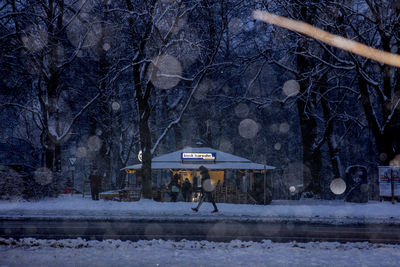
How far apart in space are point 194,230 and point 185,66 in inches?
792

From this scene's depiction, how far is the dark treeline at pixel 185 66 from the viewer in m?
21.1

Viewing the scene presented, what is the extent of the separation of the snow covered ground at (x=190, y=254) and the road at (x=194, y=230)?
1445 millimetres

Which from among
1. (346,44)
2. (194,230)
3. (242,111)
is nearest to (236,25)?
(242,111)

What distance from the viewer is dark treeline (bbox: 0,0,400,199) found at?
21109 mm

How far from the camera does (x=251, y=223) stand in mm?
14352

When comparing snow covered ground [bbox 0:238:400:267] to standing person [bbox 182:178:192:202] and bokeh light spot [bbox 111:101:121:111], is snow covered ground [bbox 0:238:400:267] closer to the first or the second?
standing person [bbox 182:178:192:202]

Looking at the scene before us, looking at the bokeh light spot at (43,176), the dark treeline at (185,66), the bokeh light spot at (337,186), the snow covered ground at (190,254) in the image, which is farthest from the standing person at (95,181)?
the snow covered ground at (190,254)

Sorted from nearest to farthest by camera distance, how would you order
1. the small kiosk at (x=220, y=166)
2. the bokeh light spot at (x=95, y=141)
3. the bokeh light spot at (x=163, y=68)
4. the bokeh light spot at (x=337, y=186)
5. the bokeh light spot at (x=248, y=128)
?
the bokeh light spot at (x=163, y=68) → the small kiosk at (x=220, y=166) → the bokeh light spot at (x=337, y=186) → the bokeh light spot at (x=95, y=141) → the bokeh light spot at (x=248, y=128)

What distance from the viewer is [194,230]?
1209 centimetres

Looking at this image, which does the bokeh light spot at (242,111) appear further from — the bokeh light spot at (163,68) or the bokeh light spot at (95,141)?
the bokeh light spot at (95,141)

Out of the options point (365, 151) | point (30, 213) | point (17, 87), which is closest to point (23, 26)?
point (17, 87)

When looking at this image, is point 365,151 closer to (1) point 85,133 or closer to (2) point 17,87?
(1) point 85,133

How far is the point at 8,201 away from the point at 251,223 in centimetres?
1352

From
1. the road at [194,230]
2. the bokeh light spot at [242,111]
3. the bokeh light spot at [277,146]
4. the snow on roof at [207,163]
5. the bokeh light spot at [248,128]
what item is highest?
the bokeh light spot at [242,111]
